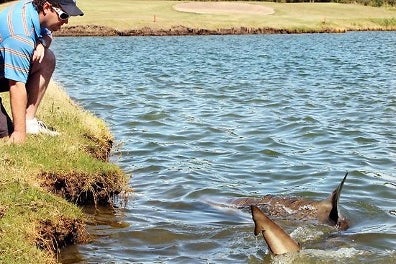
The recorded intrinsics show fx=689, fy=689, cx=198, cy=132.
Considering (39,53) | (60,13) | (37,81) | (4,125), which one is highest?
(60,13)

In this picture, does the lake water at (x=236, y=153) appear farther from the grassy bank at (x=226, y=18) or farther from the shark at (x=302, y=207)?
the grassy bank at (x=226, y=18)

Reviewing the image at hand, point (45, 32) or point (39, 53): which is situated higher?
point (45, 32)

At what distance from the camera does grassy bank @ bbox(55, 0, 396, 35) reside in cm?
6056

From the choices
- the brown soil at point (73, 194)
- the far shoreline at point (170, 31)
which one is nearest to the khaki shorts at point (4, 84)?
the brown soil at point (73, 194)

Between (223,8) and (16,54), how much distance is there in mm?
74619

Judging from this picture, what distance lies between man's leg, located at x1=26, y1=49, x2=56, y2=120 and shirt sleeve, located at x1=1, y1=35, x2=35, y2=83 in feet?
1.75

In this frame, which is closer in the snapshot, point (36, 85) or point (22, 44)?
point (22, 44)

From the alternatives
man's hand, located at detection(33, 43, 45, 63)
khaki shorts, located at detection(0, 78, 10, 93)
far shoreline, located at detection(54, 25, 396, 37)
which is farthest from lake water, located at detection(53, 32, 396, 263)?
far shoreline, located at detection(54, 25, 396, 37)

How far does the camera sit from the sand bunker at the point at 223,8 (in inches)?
3031

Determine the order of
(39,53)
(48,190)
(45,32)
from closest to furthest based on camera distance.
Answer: (48,190), (39,53), (45,32)

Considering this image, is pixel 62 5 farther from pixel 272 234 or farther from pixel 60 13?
pixel 272 234

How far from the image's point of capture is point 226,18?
68.6m

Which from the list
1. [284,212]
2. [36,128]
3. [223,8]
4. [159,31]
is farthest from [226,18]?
[284,212]

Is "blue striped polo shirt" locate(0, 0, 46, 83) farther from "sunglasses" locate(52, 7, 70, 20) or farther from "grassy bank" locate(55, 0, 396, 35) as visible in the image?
"grassy bank" locate(55, 0, 396, 35)
